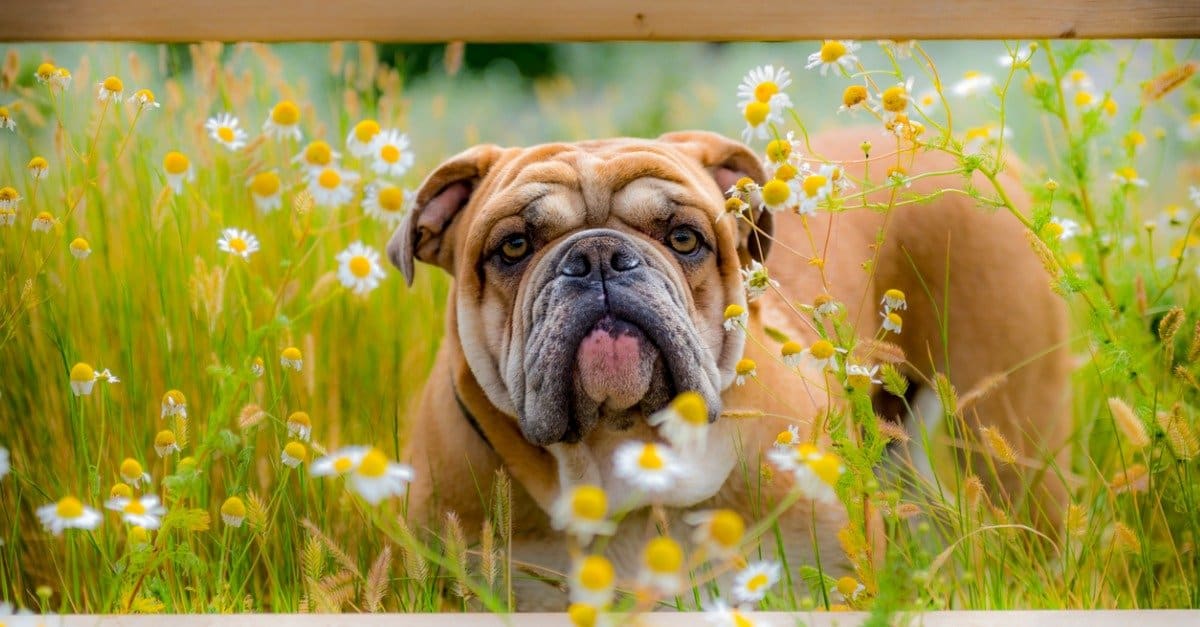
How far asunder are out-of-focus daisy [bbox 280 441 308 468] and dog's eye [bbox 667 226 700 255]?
2.54ft

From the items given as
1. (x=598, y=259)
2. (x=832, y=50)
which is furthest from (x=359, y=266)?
(x=832, y=50)

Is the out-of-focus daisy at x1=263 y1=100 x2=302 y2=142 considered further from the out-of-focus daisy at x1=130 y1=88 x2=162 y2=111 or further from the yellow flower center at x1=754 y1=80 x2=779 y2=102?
the yellow flower center at x1=754 y1=80 x2=779 y2=102

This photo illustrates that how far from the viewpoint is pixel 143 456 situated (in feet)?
6.92

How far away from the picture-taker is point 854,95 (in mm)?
1879

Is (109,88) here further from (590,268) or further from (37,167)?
(590,268)

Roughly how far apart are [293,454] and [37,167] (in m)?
0.73

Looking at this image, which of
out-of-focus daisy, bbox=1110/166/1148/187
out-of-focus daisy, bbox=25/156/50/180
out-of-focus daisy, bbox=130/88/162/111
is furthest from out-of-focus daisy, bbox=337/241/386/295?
out-of-focus daisy, bbox=1110/166/1148/187

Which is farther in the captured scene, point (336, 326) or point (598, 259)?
point (336, 326)

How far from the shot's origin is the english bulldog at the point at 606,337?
192 centimetres

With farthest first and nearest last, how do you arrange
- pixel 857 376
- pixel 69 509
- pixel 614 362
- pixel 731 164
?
pixel 731 164
pixel 614 362
pixel 857 376
pixel 69 509

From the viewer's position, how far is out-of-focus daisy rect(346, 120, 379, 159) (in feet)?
6.68

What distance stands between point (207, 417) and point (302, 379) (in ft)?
0.68

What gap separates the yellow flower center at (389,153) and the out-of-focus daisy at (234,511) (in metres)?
0.72

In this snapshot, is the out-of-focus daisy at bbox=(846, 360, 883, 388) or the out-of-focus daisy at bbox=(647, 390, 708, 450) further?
the out-of-focus daisy at bbox=(846, 360, 883, 388)
